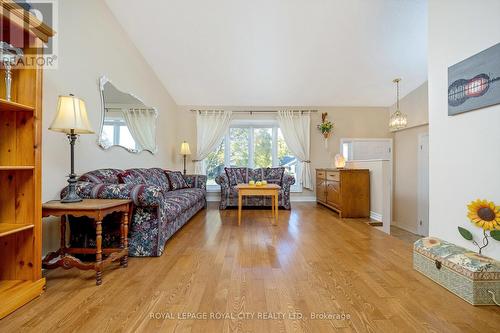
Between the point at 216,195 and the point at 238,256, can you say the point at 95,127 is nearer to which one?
the point at 238,256

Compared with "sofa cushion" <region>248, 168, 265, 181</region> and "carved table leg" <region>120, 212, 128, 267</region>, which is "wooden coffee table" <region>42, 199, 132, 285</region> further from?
"sofa cushion" <region>248, 168, 265, 181</region>

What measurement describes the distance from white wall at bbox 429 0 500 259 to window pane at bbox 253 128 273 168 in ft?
12.6

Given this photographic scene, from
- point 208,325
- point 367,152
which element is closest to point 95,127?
point 208,325

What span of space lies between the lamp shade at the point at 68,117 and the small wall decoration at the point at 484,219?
3.07 meters

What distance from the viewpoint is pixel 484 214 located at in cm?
162

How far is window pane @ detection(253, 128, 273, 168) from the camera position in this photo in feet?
19.1

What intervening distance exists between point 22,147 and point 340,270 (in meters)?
2.56

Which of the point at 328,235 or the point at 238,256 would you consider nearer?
the point at 238,256

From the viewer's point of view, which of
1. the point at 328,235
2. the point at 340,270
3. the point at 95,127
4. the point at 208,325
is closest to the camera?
the point at 208,325

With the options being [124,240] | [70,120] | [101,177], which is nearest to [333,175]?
[124,240]

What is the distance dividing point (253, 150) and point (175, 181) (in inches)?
87.2

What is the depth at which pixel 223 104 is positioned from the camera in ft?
18.3
